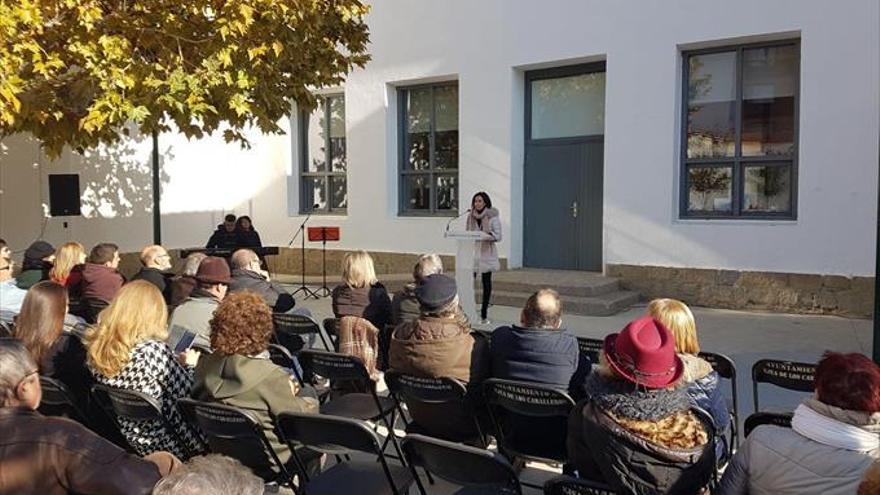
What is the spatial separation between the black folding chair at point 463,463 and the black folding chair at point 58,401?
1749 mm

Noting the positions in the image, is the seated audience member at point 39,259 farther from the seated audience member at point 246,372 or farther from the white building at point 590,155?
the white building at point 590,155

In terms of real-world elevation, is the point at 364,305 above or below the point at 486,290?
above

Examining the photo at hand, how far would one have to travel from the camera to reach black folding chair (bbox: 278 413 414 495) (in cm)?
302

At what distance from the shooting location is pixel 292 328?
5598mm

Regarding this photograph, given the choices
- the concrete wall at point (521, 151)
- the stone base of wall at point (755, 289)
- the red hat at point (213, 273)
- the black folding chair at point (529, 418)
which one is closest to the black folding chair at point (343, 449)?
the black folding chair at point (529, 418)

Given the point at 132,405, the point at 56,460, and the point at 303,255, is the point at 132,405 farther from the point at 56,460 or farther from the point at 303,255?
the point at 303,255

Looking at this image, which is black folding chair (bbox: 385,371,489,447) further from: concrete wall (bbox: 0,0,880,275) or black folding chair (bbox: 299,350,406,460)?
concrete wall (bbox: 0,0,880,275)

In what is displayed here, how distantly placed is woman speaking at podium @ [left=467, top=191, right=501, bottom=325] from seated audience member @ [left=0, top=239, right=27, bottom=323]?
5109 millimetres

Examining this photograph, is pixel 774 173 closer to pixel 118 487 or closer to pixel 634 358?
pixel 634 358

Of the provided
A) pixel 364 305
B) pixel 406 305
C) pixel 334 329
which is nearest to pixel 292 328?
pixel 334 329

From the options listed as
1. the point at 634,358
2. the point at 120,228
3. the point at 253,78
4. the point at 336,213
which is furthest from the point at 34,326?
the point at 120,228

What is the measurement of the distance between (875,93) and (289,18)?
6.91 m

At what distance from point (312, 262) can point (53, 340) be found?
35.9 ft

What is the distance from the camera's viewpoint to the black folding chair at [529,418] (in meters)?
3.49
